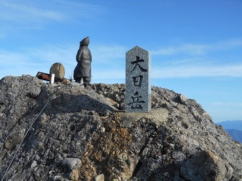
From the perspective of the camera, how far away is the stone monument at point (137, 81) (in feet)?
41.5

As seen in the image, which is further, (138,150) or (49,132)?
(49,132)

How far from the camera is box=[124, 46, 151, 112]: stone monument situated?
498 inches

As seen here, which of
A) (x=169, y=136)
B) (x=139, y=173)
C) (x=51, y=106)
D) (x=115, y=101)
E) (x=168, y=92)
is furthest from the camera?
(x=168, y=92)

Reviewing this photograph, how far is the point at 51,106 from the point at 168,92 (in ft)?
17.1

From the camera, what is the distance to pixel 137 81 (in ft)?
41.9

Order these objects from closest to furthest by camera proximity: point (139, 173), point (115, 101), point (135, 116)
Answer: point (139, 173) < point (135, 116) < point (115, 101)

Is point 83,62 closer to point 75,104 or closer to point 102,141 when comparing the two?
point 75,104

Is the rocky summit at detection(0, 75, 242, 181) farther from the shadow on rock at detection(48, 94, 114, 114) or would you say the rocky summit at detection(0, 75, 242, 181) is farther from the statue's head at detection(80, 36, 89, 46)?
A: the statue's head at detection(80, 36, 89, 46)

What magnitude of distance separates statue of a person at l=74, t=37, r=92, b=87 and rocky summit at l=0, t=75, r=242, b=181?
136 cm

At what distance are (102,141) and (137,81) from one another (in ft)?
7.85

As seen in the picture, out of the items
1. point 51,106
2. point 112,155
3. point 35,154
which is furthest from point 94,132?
point 51,106

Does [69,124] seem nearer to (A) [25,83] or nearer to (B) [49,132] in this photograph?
(B) [49,132]

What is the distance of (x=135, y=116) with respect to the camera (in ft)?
40.5

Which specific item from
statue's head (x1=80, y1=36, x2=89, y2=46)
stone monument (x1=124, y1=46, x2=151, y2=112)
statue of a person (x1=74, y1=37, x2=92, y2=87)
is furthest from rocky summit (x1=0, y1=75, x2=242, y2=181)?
statue's head (x1=80, y1=36, x2=89, y2=46)
